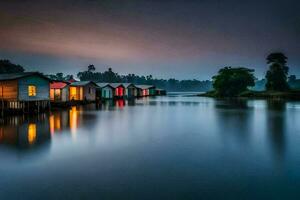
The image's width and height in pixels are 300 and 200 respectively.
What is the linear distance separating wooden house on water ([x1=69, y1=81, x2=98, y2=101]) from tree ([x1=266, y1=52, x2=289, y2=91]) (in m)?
65.3

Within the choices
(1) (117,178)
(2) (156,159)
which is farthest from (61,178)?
(2) (156,159)

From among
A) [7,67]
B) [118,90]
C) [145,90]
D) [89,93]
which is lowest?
[89,93]

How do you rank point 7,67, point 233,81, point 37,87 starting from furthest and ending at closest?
point 233,81, point 7,67, point 37,87

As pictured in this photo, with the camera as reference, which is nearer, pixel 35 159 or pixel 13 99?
pixel 35 159

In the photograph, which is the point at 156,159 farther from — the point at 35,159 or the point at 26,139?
the point at 26,139

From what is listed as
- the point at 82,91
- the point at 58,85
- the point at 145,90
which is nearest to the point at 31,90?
the point at 58,85

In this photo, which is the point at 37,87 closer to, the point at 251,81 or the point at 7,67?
the point at 7,67

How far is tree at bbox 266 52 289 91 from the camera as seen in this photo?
3583 inches

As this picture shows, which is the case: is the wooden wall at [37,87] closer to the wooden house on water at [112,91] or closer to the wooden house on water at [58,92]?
the wooden house on water at [58,92]

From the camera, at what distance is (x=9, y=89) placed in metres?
33.0

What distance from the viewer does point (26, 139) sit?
16438mm

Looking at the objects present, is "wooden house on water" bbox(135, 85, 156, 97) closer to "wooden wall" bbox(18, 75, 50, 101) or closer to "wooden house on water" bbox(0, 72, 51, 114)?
"wooden wall" bbox(18, 75, 50, 101)

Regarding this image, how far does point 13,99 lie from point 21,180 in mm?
26933

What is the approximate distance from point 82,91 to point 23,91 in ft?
77.5
